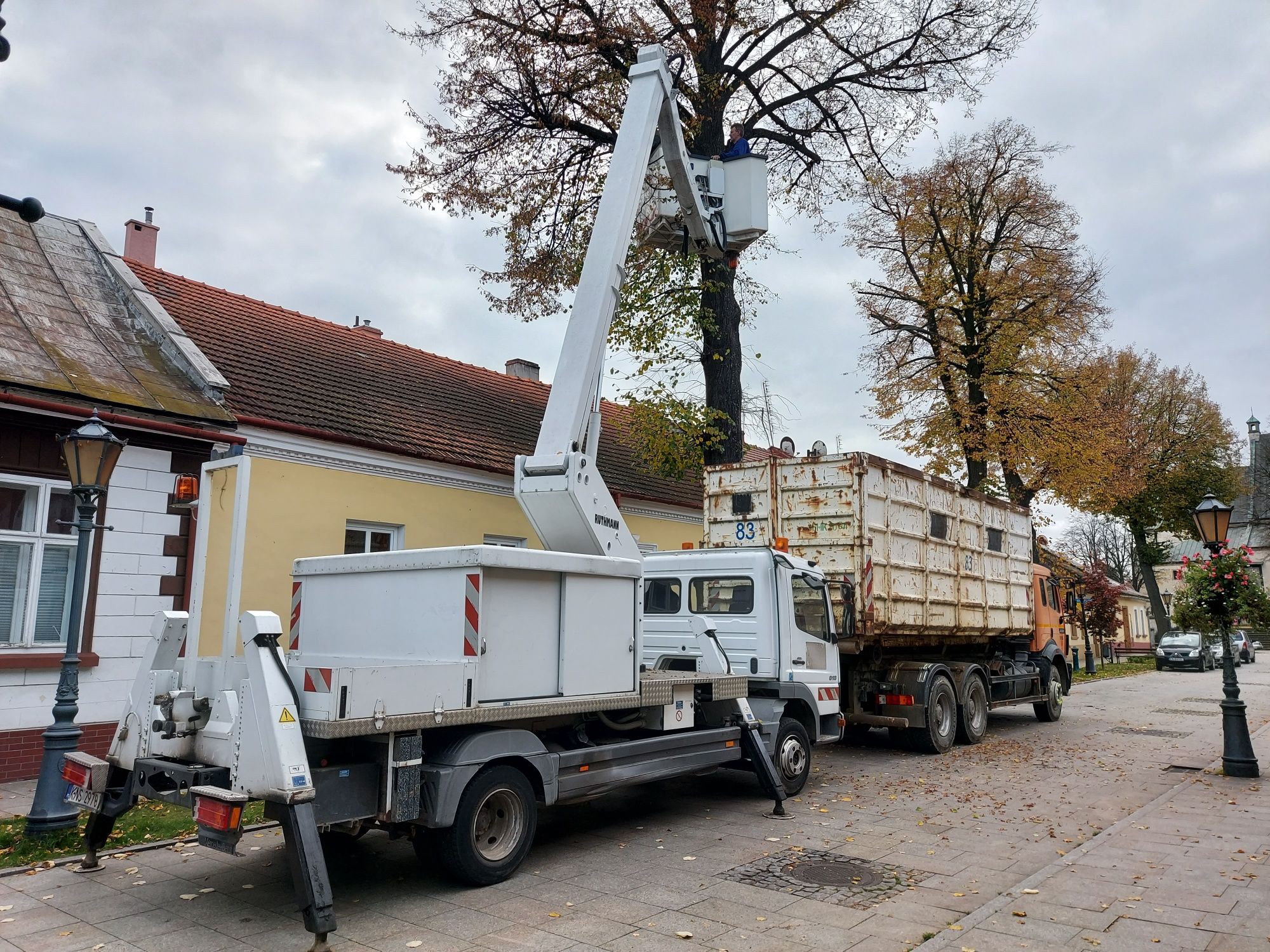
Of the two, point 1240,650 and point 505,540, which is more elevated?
point 505,540

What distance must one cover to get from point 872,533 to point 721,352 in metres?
5.22

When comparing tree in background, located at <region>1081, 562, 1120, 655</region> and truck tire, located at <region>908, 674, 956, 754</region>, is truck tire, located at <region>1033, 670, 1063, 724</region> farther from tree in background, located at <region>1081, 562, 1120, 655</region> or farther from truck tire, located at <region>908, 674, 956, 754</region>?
tree in background, located at <region>1081, 562, 1120, 655</region>

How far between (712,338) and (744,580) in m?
6.89

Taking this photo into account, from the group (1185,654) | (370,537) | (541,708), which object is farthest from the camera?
(1185,654)

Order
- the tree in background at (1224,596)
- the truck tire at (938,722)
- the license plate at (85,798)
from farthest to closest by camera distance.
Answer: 1. the truck tire at (938,722)
2. the tree in background at (1224,596)
3. the license plate at (85,798)

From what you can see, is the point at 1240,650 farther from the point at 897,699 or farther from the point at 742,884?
the point at 742,884

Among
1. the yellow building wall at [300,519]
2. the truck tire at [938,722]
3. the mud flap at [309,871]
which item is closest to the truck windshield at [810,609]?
the truck tire at [938,722]

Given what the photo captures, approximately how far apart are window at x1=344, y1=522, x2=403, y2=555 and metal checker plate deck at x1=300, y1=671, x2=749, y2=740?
563cm

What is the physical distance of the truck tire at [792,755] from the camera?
349 inches

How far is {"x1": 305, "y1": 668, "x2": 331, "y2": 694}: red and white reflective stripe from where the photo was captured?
503cm

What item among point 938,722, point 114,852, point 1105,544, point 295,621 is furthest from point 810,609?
point 1105,544

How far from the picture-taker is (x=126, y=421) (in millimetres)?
9609

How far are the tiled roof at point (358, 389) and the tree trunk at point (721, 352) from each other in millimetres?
2607

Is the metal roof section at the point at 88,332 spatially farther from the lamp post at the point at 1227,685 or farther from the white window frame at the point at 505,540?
the lamp post at the point at 1227,685
